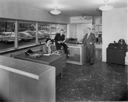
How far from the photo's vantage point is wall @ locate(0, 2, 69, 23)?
3674mm

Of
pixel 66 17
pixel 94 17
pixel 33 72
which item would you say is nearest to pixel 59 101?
pixel 33 72

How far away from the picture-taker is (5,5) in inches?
145

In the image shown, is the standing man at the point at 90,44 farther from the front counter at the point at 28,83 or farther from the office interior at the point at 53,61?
the front counter at the point at 28,83

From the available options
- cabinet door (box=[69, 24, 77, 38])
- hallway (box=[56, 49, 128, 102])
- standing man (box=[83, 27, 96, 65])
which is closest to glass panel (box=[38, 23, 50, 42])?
standing man (box=[83, 27, 96, 65])

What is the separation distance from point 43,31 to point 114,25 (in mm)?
3281

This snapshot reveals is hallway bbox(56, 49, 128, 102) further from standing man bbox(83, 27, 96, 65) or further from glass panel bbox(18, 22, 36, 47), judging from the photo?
glass panel bbox(18, 22, 36, 47)

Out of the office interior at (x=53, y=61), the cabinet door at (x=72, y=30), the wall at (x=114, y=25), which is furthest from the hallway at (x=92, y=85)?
the cabinet door at (x=72, y=30)

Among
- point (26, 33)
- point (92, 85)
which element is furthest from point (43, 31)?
point (92, 85)

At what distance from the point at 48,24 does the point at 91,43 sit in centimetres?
257

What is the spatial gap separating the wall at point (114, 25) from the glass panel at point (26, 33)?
3162 mm

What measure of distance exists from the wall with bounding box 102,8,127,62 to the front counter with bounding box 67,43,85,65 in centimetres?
114

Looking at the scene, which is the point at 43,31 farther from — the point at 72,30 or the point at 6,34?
the point at 72,30

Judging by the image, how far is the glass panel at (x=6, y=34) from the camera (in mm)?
3912

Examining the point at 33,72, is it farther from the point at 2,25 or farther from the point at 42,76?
the point at 2,25
